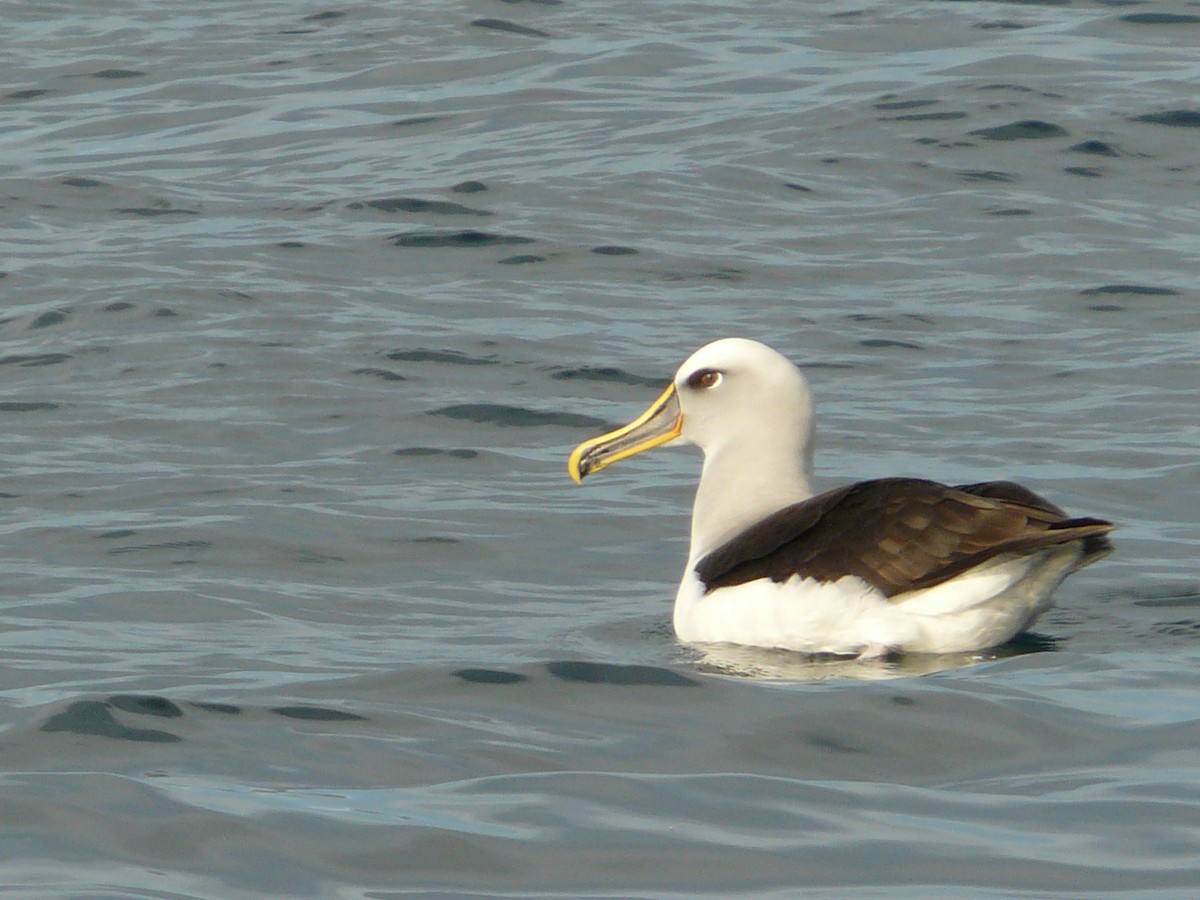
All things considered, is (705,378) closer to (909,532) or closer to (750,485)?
(750,485)

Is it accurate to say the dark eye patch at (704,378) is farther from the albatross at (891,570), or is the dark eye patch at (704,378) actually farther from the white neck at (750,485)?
the albatross at (891,570)

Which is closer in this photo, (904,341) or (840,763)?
(840,763)

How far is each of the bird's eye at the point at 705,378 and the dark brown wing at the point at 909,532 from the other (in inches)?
47.3

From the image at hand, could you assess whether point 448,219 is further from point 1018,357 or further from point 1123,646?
point 1123,646

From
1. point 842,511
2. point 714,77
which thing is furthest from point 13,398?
point 714,77

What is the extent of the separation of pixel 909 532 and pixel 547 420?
177 inches

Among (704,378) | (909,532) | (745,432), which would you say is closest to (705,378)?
(704,378)

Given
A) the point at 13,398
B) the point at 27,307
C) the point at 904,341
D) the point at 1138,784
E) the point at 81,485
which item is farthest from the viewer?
the point at 27,307

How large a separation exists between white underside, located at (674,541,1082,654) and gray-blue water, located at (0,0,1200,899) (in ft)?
0.48

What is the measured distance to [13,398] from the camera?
41.1 ft

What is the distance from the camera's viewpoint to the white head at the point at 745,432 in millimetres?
9156

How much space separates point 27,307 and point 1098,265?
694cm

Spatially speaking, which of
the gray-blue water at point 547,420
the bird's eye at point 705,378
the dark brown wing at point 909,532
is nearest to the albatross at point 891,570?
the dark brown wing at point 909,532

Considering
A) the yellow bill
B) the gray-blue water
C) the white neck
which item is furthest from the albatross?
the yellow bill
